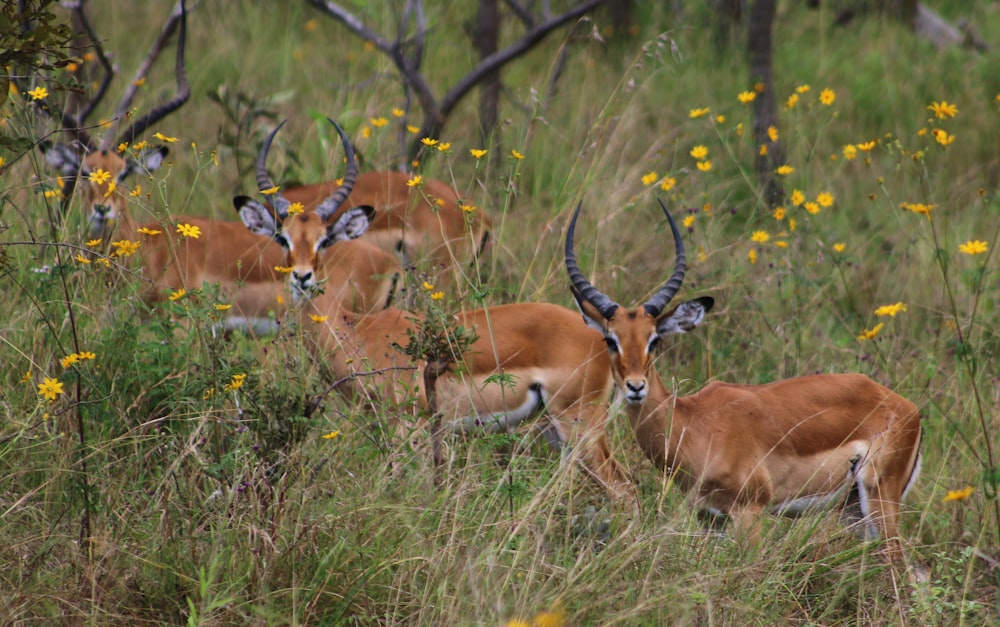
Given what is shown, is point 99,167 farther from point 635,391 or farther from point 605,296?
point 635,391

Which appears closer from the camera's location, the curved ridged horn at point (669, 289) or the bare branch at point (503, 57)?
the curved ridged horn at point (669, 289)

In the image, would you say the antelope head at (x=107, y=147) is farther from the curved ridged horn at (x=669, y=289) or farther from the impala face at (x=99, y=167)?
the curved ridged horn at (x=669, y=289)

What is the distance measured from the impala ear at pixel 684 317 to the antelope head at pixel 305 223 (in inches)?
81.2

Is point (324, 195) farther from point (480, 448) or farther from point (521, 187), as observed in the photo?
point (480, 448)

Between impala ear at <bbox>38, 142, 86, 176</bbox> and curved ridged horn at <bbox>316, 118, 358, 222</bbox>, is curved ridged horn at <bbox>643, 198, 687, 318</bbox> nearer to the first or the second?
curved ridged horn at <bbox>316, 118, 358, 222</bbox>

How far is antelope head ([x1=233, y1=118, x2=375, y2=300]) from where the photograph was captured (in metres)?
6.50

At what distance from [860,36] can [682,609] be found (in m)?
10.2

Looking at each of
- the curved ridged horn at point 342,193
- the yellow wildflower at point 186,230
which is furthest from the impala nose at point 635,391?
the curved ridged horn at point 342,193

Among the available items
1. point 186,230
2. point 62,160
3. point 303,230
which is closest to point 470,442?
point 186,230

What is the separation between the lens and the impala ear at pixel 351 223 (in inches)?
270

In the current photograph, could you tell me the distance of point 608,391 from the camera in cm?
582

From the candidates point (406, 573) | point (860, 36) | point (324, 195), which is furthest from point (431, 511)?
point (860, 36)

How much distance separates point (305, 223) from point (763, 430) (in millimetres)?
2845

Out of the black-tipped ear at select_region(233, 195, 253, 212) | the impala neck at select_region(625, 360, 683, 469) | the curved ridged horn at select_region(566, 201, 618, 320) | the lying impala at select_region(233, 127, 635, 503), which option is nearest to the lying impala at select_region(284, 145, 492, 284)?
the black-tipped ear at select_region(233, 195, 253, 212)
